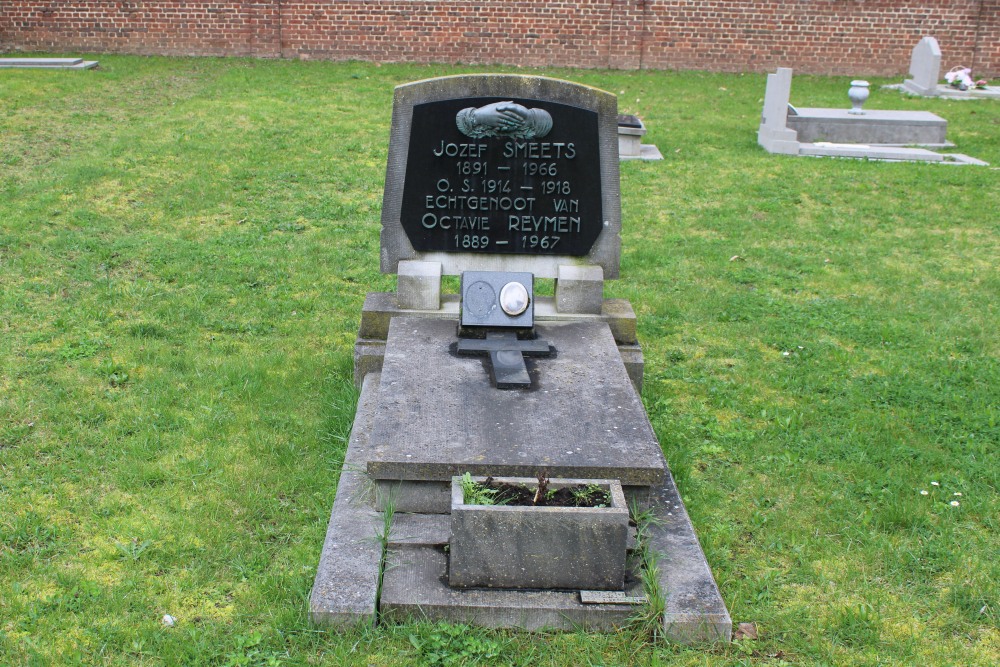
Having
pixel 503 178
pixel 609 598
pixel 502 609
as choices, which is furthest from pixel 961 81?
pixel 502 609

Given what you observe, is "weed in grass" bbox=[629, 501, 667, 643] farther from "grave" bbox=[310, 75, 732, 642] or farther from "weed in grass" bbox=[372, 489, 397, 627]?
"weed in grass" bbox=[372, 489, 397, 627]

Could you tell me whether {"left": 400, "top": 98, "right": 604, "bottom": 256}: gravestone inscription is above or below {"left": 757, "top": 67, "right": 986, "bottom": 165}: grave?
above

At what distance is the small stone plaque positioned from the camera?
383 centimetres

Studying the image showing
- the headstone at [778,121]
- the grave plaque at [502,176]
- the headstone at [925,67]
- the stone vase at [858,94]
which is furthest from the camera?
the headstone at [925,67]

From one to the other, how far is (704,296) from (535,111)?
278 cm

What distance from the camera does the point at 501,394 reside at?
4922 millimetres

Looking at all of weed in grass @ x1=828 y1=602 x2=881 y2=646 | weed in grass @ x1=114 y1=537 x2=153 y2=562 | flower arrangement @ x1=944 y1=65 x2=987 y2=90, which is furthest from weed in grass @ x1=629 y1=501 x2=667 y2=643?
flower arrangement @ x1=944 y1=65 x2=987 y2=90

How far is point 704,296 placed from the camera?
7832mm

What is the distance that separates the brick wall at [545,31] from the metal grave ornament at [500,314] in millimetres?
14845

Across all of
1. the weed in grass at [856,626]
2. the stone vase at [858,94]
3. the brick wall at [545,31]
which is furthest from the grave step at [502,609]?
the brick wall at [545,31]

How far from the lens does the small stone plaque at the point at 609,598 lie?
383 centimetres

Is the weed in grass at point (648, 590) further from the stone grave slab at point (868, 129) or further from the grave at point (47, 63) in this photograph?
the grave at point (47, 63)

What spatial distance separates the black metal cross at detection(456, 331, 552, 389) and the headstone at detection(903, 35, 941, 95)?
1489cm

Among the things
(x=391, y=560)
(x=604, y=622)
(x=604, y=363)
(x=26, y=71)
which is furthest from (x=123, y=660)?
(x=26, y=71)
